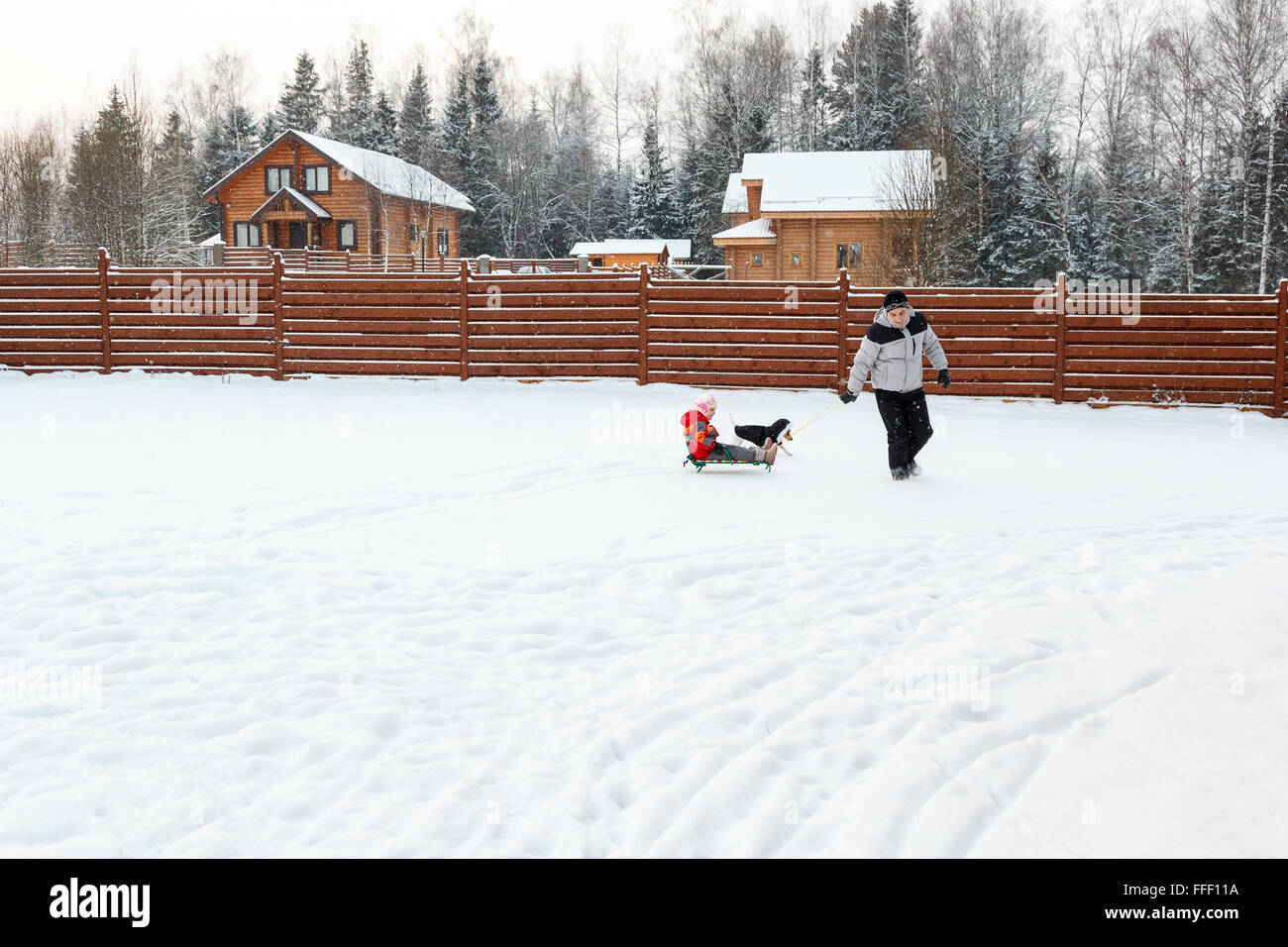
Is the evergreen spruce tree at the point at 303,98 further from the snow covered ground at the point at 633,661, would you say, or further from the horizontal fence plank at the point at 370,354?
the snow covered ground at the point at 633,661

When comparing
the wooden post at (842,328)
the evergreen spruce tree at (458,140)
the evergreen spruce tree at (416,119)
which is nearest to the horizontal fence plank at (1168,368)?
the wooden post at (842,328)

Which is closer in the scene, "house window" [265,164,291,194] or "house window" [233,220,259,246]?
"house window" [265,164,291,194]

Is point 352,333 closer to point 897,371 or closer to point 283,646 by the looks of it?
point 897,371

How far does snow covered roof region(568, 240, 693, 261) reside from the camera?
4406 cm

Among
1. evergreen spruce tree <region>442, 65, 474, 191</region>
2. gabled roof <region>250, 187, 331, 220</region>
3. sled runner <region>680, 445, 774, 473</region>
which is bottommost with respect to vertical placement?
sled runner <region>680, 445, 774, 473</region>

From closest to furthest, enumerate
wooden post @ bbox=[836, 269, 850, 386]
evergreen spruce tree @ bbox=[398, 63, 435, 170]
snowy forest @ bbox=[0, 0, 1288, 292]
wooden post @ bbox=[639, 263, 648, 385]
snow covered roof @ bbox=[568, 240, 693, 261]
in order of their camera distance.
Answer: wooden post @ bbox=[836, 269, 850, 386]
wooden post @ bbox=[639, 263, 648, 385]
snowy forest @ bbox=[0, 0, 1288, 292]
snow covered roof @ bbox=[568, 240, 693, 261]
evergreen spruce tree @ bbox=[398, 63, 435, 170]

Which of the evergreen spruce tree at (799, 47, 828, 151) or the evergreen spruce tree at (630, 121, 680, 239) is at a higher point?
the evergreen spruce tree at (799, 47, 828, 151)

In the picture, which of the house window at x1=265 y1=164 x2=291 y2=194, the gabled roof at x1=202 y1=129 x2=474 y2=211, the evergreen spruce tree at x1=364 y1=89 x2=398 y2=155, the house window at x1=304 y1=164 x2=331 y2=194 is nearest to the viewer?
the gabled roof at x1=202 y1=129 x2=474 y2=211

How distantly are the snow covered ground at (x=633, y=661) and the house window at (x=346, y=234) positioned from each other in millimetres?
34408

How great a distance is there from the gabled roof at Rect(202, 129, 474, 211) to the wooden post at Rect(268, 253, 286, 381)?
83.5ft

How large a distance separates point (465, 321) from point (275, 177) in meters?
30.3

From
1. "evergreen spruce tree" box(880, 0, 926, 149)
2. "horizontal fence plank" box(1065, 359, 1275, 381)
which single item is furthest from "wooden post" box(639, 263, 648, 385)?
"evergreen spruce tree" box(880, 0, 926, 149)

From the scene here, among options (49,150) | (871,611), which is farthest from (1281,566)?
(49,150)

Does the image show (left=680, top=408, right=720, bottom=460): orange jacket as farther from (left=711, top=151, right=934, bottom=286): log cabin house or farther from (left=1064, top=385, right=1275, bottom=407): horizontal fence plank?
(left=711, top=151, right=934, bottom=286): log cabin house
